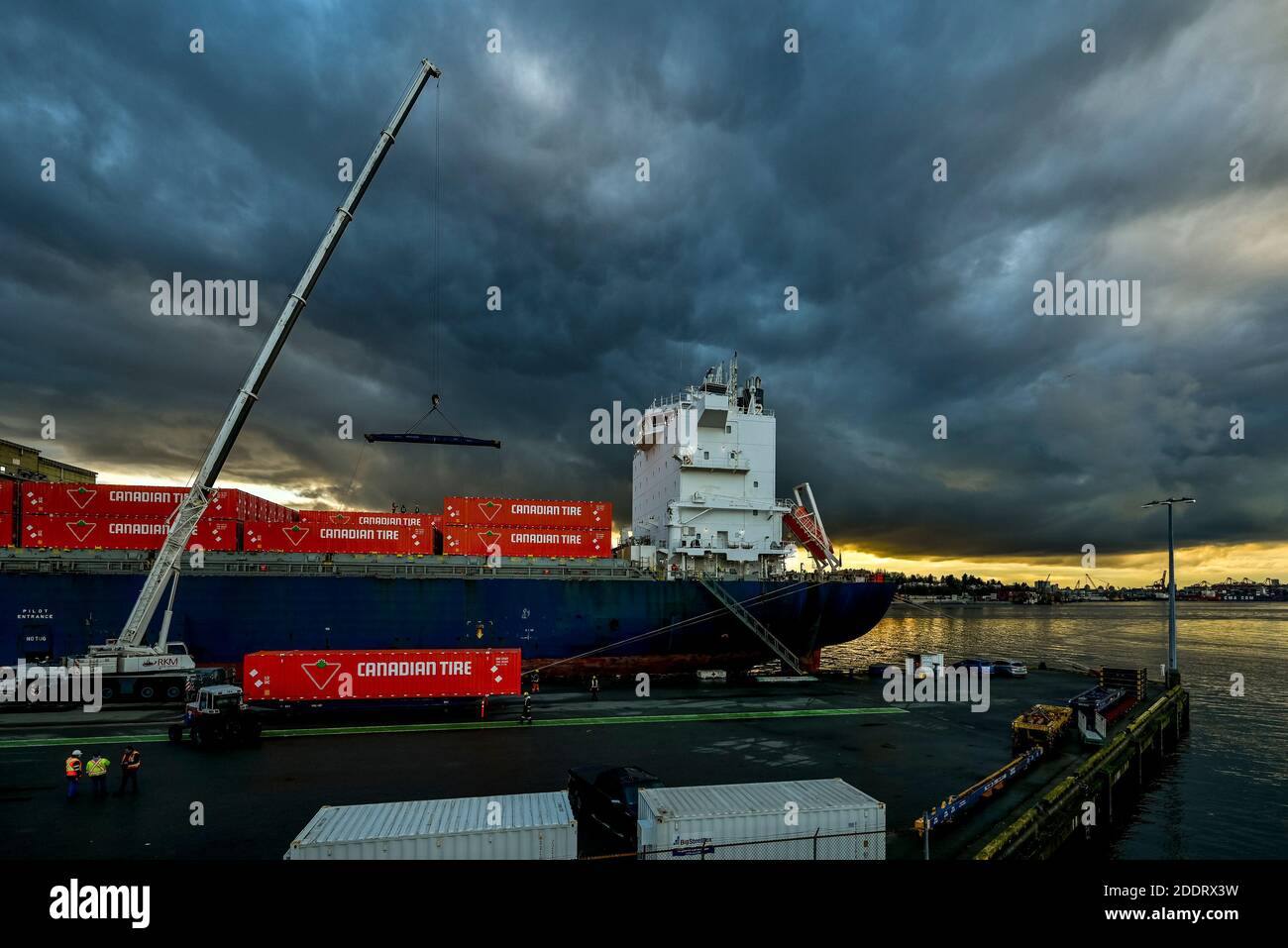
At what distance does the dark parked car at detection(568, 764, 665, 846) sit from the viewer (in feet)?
48.3

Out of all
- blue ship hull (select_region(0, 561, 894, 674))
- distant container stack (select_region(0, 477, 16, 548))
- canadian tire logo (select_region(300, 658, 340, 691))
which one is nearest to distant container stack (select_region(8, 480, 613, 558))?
distant container stack (select_region(0, 477, 16, 548))

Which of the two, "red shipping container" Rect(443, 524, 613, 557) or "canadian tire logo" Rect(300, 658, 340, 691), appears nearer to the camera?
"canadian tire logo" Rect(300, 658, 340, 691)

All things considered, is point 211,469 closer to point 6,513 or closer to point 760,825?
point 6,513

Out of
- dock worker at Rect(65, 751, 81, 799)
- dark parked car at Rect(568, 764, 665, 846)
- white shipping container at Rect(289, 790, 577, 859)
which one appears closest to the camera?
white shipping container at Rect(289, 790, 577, 859)

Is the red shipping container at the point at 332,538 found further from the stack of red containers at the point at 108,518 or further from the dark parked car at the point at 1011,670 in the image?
the dark parked car at the point at 1011,670

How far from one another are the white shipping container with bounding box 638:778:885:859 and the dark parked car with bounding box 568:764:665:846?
82.3 inches

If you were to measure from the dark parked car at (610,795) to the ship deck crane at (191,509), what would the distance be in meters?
25.4

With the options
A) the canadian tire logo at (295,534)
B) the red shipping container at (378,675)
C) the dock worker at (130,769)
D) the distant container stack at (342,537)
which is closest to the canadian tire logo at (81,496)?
the distant container stack at (342,537)

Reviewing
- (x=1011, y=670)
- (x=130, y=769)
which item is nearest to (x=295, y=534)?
(x=130, y=769)

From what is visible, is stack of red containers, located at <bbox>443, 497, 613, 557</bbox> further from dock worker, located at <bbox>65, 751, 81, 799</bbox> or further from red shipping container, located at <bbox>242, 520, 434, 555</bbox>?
dock worker, located at <bbox>65, 751, 81, 799</bbox>

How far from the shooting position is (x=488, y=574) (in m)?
40.4

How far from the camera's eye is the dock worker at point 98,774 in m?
17.2
